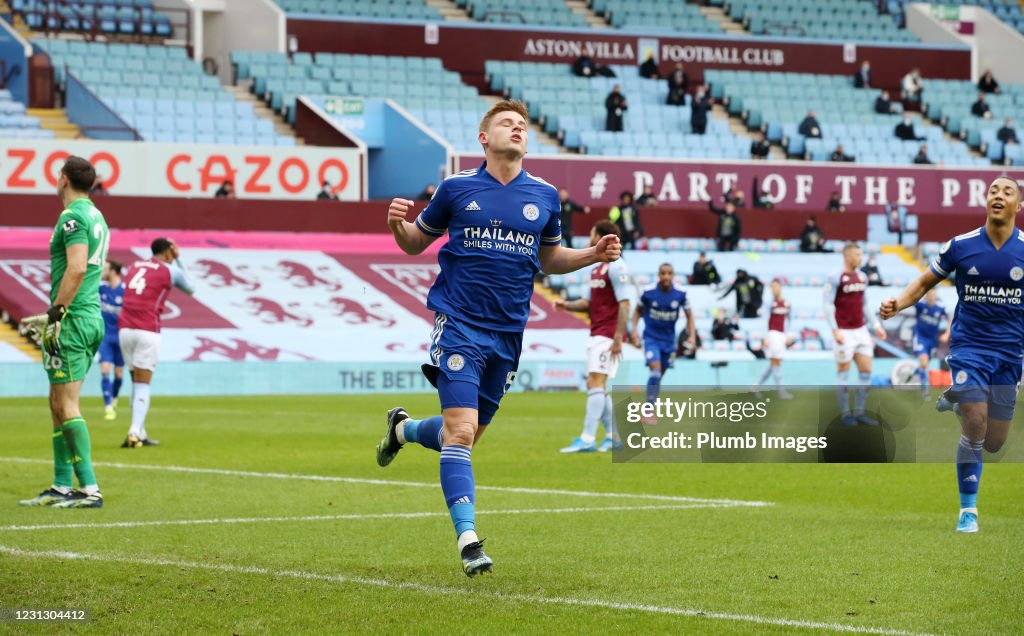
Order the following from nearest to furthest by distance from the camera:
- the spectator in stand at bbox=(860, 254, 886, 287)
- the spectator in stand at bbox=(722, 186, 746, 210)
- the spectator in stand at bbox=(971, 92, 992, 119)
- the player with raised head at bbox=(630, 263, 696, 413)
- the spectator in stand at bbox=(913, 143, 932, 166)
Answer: the player with raised head at bbox=(630, 263, 696, 413) → the spectator in stand at bbox=(860, 254, 886, 287) → the spectator in stand at bbox=(722, 186, 746, 210) → the spectator in stand at bbox=(913, 143, 932, 166) → the spectator in stand at bbox=(971, 92, 992, 119)

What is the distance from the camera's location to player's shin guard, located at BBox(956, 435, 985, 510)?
388 inches

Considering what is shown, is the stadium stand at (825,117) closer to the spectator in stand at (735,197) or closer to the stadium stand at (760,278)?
the spectator in stand at (735,197)

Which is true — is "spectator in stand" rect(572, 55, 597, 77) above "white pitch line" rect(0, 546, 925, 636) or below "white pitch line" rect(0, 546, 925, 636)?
below

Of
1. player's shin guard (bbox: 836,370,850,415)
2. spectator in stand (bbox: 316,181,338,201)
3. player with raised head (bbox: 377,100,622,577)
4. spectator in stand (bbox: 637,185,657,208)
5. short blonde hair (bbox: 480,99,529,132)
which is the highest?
short blonde hair (bbox: 480,99,529,132)

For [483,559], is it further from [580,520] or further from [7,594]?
[580,520]

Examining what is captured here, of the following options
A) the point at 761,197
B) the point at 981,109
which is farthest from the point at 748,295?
the point at 981,109

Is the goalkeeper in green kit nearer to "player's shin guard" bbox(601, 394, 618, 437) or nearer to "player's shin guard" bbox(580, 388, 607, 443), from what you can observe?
"player's shin guard" bbox(580, 388, 607, 443)

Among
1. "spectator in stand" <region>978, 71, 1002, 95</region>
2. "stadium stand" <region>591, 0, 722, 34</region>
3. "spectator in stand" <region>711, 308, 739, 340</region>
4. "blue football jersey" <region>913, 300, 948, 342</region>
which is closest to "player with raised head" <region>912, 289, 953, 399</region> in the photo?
"blue football jersey" <region>913, 300, 948, 342</region>

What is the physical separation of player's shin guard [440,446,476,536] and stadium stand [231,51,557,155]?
32052mm

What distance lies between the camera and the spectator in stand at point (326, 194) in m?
36.0

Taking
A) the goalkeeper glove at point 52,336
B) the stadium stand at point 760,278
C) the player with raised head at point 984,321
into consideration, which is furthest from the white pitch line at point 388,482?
the stadium stand at point 760,278

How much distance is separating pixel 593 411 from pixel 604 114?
27.5 metres

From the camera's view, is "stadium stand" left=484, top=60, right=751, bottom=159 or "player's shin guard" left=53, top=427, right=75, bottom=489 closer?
"player's shin guard" left=53, top=427, right=75, bottom=489

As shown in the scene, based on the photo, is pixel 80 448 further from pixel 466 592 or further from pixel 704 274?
pixel 704 274
